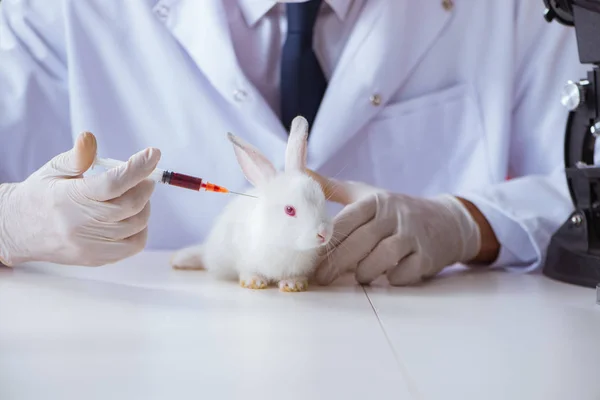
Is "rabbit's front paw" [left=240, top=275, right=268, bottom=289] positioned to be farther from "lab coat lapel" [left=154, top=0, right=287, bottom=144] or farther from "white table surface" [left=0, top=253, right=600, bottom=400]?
"lab coat lapel" [left=154, top=0, right=287, bottom=144]

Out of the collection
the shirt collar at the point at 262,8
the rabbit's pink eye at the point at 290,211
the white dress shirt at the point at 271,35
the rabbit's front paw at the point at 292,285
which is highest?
the shirt collar at the point at 262,8

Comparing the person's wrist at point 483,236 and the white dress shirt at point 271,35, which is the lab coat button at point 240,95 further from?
the person's wrist at point 483,236

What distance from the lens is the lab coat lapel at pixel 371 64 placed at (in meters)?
1.38

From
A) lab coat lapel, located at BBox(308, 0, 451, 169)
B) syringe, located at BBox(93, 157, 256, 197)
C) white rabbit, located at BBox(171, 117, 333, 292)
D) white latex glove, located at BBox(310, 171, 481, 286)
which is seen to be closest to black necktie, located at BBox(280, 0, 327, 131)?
lab coat lapel, located at BBox(308, 0, 451, 169)

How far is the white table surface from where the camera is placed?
565mm

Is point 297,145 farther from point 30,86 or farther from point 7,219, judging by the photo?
point 30,86

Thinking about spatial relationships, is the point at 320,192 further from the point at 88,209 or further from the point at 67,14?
the point at 67,14

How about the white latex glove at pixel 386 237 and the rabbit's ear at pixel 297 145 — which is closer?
the rabbit's ear at pixel 297 145

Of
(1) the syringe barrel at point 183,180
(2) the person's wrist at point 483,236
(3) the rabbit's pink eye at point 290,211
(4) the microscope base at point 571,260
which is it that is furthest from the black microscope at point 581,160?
(1) the syringe barrel at point 183,180

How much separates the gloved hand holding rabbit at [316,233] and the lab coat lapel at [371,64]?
0.25 m

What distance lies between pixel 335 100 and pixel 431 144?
0.28 metres

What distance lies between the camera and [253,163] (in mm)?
945

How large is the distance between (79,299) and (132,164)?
203mm

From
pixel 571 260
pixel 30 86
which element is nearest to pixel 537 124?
pixel 571 260
